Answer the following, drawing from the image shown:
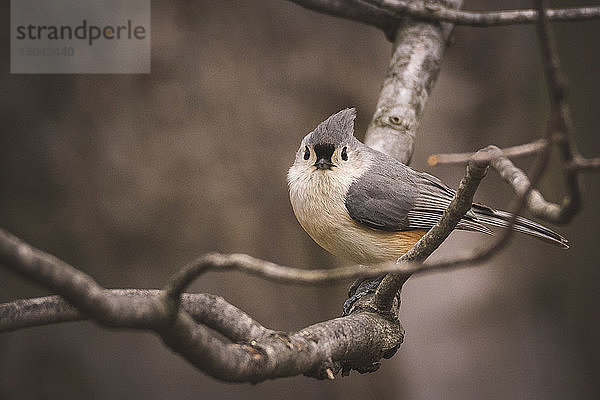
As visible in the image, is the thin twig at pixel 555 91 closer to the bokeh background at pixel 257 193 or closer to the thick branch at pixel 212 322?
the thick branch at pixel 212 322

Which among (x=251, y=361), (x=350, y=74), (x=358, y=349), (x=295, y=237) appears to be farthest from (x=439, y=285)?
(x=251, y=361)

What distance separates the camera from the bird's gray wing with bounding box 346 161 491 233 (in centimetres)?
228

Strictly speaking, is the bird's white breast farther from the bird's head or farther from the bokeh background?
the bokeh background

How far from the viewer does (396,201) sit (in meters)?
→ 2.36

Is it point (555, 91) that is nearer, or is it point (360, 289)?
point (555, 91)

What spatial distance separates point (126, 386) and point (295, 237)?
1436 mm

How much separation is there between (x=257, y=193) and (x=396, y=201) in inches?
82.4

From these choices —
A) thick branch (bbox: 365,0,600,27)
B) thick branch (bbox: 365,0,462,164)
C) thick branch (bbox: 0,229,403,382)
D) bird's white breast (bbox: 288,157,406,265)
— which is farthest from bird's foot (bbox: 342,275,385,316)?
thick branch (bbox: 365,0,600,27)

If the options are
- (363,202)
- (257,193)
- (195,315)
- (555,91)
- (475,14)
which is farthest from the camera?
(257,193)

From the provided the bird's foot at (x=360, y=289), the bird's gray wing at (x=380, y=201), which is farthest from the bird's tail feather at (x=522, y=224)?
the bird's foot at (x=360, y=289)

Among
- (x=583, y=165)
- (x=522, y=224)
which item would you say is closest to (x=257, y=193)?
(x=522, y=224)

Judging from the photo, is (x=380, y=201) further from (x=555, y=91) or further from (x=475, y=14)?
Answer: (x=555, y=91)

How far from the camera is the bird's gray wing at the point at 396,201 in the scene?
7.47 ft

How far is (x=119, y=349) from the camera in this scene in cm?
416
